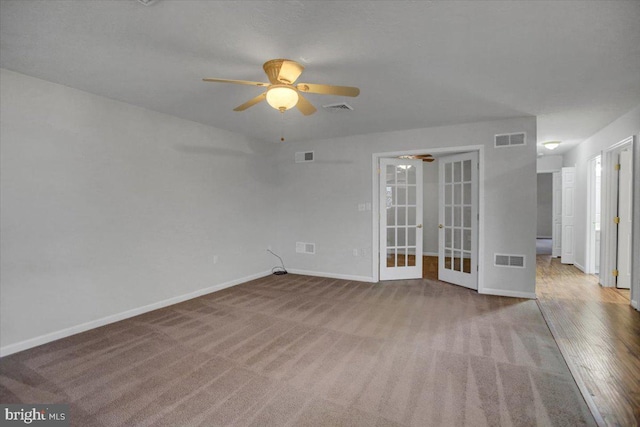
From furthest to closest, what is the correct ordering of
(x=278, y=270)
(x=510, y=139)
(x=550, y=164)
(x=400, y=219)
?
(x=550, y=164), (x=278, y=270), (x=400, y=219), (x=510, y=139)

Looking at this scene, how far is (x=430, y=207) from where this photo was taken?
7.98m

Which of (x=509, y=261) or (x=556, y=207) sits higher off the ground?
(x=556, y=207)

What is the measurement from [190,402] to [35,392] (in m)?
1.19

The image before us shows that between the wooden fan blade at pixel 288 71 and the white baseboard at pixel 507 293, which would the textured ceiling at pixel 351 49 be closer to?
the wooden fan blade at pixel 288 71

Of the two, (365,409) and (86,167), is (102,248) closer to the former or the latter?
(86,167)

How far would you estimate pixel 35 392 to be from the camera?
7.13 feet

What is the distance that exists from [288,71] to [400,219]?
3.68 meters

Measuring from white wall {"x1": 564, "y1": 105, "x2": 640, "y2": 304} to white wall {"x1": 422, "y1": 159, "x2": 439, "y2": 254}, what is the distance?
2881mm

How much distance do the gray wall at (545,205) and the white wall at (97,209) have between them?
11.8 m

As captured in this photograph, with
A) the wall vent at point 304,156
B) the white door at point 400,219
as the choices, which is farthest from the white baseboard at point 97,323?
the white door at point 400,219

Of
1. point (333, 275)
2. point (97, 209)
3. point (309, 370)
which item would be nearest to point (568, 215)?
point (333, 275)

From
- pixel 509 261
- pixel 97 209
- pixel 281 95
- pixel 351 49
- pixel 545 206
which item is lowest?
pixel 509 261

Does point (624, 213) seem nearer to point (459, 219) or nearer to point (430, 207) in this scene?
point (459, 219)

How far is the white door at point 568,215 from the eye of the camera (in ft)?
21.7
